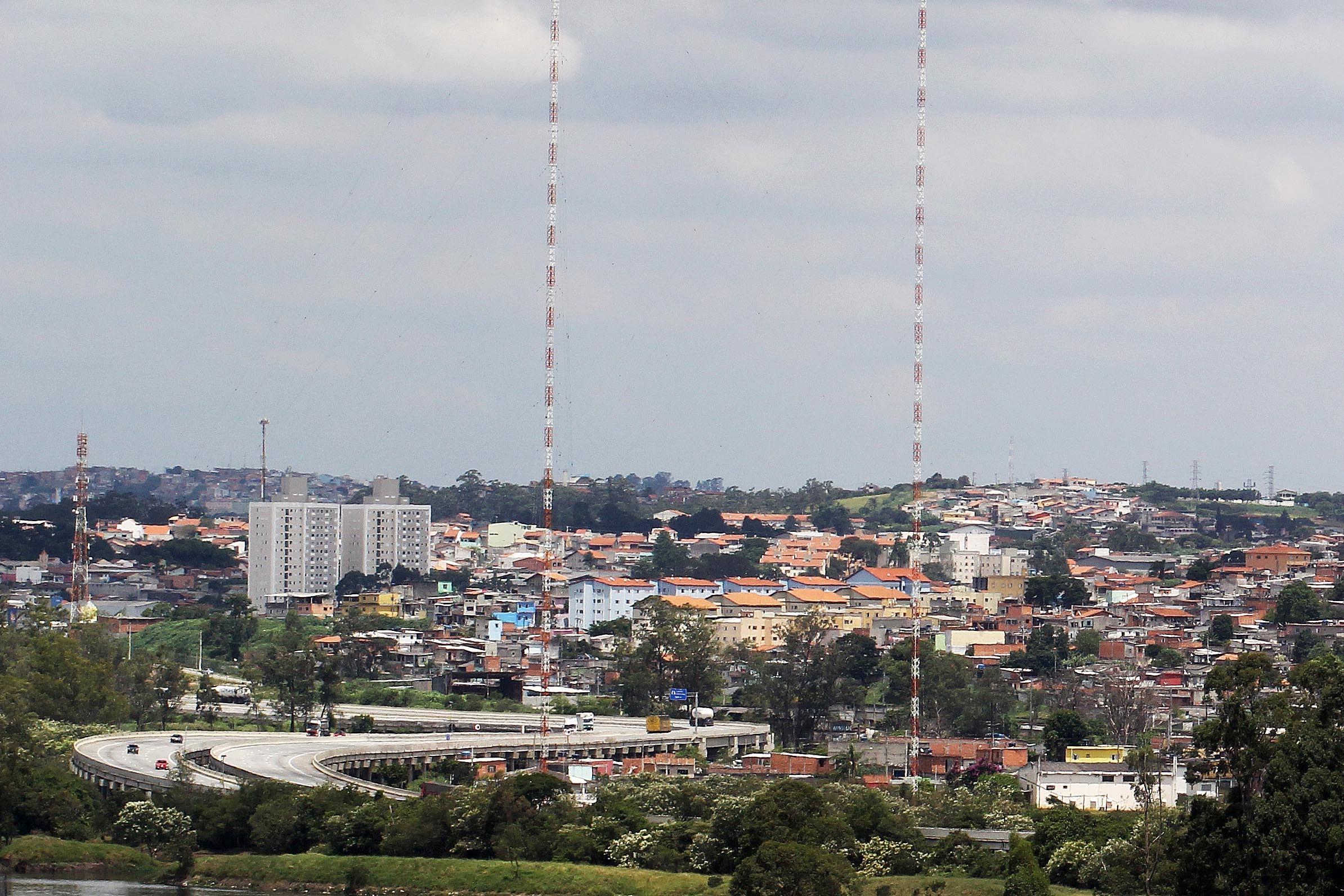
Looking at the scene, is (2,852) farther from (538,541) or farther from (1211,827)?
(538,541)

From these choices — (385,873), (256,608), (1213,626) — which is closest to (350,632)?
(256,608)

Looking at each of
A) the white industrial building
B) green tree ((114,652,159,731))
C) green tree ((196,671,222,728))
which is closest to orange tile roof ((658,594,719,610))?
green tree ((196,671,222,728))

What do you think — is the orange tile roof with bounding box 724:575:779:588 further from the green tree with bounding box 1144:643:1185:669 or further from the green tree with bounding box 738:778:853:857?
the green tree with bounding box 738:778:853:857

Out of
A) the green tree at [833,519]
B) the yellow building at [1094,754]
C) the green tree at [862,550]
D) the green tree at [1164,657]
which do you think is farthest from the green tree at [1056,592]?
the green tree at [833,519]

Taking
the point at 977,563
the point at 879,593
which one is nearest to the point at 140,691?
the point at 879,593

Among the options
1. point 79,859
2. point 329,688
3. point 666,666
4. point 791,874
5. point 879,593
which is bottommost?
point 79,859

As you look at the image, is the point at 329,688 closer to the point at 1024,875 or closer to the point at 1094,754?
the point at 1094,754
